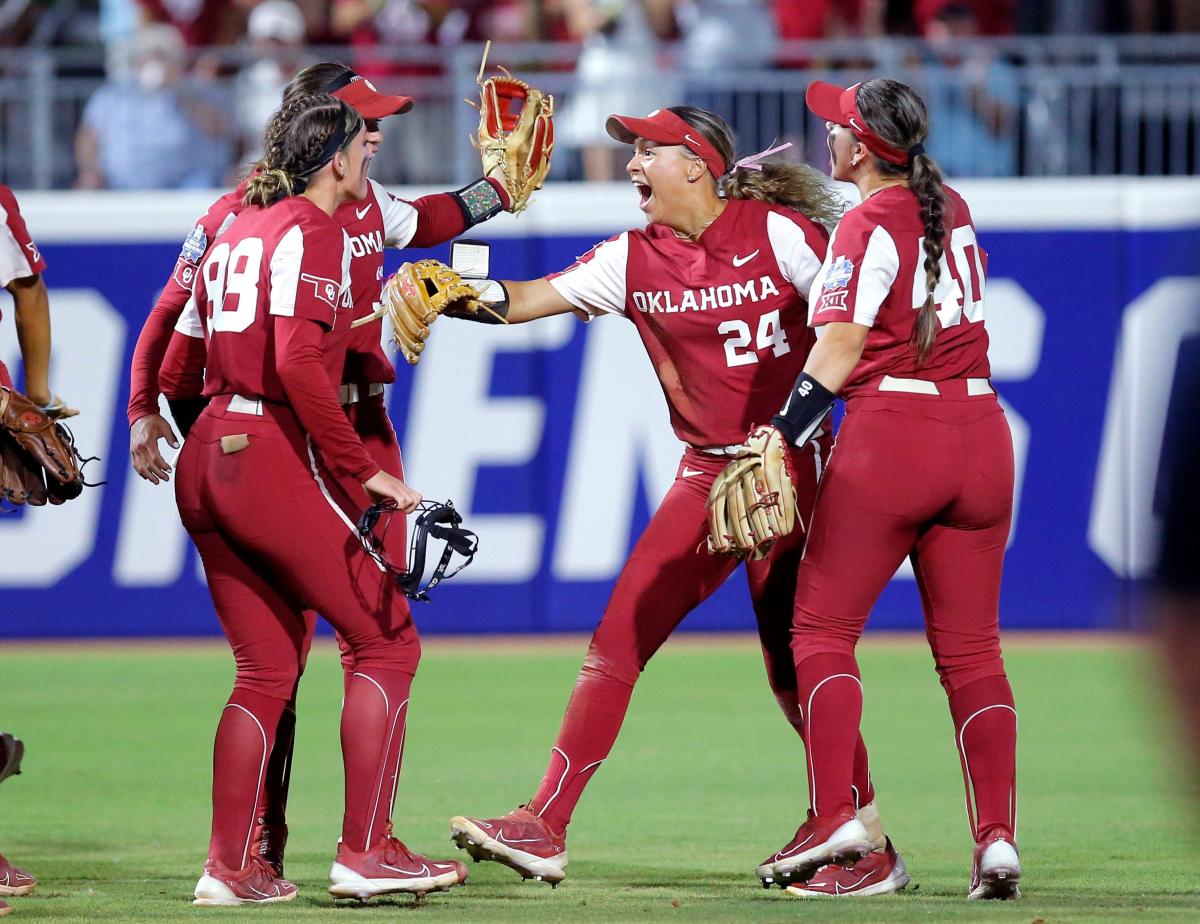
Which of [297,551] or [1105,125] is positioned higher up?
[1105,125]

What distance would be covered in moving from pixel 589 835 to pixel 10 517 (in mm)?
5453

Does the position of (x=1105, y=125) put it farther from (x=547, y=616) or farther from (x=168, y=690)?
(x=168, y=690)

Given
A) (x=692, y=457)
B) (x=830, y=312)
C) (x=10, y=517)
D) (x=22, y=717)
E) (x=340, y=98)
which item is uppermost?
(x=340, y=98)

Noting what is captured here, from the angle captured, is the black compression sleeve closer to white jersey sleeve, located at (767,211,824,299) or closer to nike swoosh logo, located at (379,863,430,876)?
white jersey sleeve, located at (767,211,824,299)

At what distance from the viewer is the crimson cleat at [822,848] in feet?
16.7

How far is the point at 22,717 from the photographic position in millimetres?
8883

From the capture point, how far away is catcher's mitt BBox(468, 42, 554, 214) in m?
6.07

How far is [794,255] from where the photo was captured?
563 cm

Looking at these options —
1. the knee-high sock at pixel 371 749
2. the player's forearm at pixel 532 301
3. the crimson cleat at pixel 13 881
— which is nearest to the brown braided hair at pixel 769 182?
the player's forearm at pixel 532 301

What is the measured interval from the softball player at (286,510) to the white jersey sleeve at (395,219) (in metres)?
0.42

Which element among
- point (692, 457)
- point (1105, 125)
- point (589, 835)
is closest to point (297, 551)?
point (692, 457)

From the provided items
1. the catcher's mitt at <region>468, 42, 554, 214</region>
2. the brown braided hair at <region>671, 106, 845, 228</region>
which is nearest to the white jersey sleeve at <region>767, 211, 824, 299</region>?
the brown braided hair at <region>671, 106, 845, 228</region>

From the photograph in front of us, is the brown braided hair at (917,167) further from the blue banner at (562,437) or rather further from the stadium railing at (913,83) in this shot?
the stadium railing at (913,83)

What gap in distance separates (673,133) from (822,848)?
215cm
